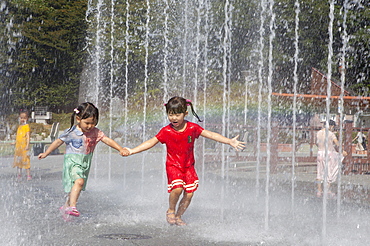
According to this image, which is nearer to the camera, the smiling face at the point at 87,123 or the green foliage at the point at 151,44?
the smiling face at the point at 87,123

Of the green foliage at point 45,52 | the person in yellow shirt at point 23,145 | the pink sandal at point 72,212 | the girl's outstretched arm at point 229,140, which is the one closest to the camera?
the girl's outstretched arm at point 229,140

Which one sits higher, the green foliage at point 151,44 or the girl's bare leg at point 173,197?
the green foliage at point 151,44

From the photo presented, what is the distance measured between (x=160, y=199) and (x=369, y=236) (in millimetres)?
2798

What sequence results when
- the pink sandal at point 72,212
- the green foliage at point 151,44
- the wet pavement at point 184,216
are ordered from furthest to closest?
the green foliage at point 151,44, the pink sandal at point 72,212, the wet pavement at point 184,216

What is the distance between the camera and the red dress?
15.3ft

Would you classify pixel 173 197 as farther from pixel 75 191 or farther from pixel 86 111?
pixel 86 111

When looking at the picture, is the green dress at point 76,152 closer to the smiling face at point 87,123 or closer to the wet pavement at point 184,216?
the smiling face at point 87,123

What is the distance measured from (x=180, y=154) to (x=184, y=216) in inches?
34.7

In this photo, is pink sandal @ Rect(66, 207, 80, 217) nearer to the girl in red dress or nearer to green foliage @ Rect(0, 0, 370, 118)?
the girl in red dress

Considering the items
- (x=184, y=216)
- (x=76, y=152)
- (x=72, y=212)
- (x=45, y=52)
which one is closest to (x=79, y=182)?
(x=76, y=152)

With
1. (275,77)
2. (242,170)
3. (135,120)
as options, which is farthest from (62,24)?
(242,170)

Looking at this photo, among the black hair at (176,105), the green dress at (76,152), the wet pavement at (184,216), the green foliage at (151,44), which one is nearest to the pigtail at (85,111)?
the green dress at (76,152)

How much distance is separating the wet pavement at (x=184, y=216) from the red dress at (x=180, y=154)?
0.39 m

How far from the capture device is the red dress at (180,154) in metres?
4.67
